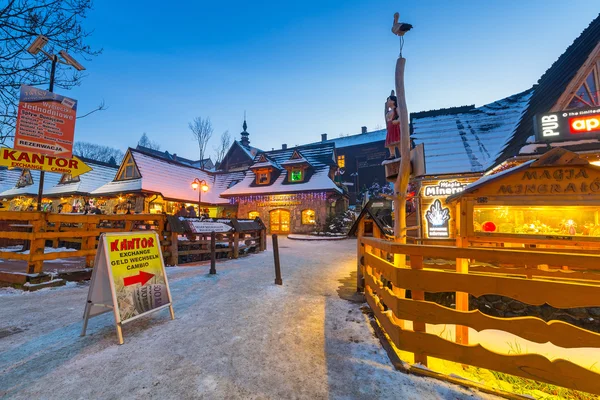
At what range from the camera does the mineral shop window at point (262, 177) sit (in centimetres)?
2446

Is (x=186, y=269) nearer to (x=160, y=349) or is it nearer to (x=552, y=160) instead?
(x=160, y=349)

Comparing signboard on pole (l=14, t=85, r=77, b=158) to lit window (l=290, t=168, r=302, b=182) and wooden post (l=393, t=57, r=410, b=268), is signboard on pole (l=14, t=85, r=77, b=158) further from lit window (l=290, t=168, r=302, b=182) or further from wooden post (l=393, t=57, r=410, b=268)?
lit window (l=290, t=168, r=302, b=182)

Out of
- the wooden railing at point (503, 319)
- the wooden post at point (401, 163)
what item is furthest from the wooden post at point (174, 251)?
the wooden railing at point (503, 319)

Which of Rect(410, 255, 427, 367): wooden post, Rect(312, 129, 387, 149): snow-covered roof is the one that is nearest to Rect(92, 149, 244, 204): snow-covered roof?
Rect(312, 129, 387, 149): snow-covered roof

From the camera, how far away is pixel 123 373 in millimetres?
2467

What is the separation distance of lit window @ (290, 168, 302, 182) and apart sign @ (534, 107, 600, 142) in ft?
56.8

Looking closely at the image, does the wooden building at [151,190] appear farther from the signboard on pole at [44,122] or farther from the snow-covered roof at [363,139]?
the snow-covered roof at [363,139]

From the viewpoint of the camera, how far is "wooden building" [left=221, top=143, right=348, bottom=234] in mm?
21438

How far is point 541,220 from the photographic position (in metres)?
7.82

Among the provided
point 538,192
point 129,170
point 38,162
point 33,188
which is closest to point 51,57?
point 38,162

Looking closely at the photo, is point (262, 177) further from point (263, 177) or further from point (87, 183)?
point (87, 183)

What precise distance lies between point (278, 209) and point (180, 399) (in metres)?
20.8

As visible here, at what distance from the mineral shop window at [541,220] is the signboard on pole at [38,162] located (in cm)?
1044

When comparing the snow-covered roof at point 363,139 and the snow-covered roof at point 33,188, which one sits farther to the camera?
the snow-covered roof at point 363,139
